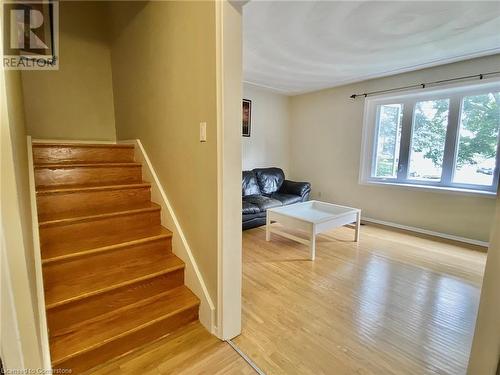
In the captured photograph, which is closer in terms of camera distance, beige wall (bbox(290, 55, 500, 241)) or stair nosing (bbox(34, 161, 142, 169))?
stair nosing (bbox(34, 161, 142, 169))

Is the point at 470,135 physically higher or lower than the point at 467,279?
higher

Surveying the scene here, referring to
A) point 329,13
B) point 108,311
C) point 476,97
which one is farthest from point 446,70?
point 108,311

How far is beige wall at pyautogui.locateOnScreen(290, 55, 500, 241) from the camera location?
322cm

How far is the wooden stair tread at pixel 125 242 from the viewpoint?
148 cm

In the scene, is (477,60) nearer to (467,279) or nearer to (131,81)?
(467,279)

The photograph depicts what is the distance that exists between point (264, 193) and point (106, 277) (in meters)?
3.16

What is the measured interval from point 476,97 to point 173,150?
3816 mm

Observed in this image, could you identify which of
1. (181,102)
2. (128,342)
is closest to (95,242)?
(128,342)

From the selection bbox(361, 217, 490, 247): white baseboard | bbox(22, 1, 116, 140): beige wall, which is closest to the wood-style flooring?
bbox(361, 217, 490, 247): white baseboard

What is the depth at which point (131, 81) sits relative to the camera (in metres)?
2.50

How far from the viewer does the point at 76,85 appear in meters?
2.86

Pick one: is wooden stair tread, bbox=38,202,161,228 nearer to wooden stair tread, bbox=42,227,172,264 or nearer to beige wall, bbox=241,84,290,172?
wooden stair tread, bbox=42,227,172,264

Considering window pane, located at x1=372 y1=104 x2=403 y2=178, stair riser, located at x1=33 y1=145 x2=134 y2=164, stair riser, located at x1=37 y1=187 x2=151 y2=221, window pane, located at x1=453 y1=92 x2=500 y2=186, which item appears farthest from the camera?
window pane, located at x1=372 y1=104 x2=403 y2=178

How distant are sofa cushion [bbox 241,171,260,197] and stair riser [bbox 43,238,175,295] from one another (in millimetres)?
2388
